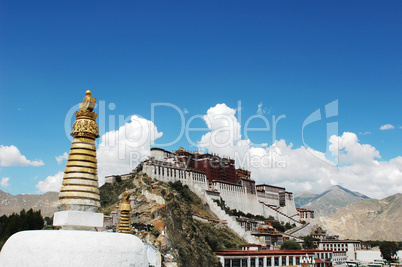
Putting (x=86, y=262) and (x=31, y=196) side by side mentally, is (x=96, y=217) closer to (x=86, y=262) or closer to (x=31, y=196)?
(x=86, y=262)

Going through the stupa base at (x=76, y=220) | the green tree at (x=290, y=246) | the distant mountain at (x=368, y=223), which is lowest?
the distant mountain at (x=368, y=223)

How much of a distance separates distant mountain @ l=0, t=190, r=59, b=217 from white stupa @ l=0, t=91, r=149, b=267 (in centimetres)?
10832

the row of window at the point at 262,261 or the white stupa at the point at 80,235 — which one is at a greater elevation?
the white stupa at the point at 80,235

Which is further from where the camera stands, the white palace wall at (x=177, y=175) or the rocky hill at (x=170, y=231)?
the white palace wall at (x=177, y=175)

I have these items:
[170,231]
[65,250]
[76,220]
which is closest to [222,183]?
[170,231]

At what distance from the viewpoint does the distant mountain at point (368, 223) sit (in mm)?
125062

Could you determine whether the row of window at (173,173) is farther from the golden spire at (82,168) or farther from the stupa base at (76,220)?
the stupa base at (76,220)

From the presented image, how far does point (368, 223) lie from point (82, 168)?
144m

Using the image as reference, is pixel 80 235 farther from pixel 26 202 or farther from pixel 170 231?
pixel 26 202

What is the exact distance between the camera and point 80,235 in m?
9.52

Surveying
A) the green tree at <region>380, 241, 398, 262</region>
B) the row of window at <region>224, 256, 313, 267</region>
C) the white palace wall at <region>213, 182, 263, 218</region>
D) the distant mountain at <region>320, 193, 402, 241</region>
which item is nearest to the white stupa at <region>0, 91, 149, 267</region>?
the row of window at <region>224, 256, 313, 267</region>

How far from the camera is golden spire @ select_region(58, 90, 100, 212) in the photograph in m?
10.8

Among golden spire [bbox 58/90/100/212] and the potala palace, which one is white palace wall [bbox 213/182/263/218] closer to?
the potala palace

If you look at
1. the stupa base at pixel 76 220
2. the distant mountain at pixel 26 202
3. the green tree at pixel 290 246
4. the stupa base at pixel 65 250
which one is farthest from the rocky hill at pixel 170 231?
the distant mountain at pixel 26 202
